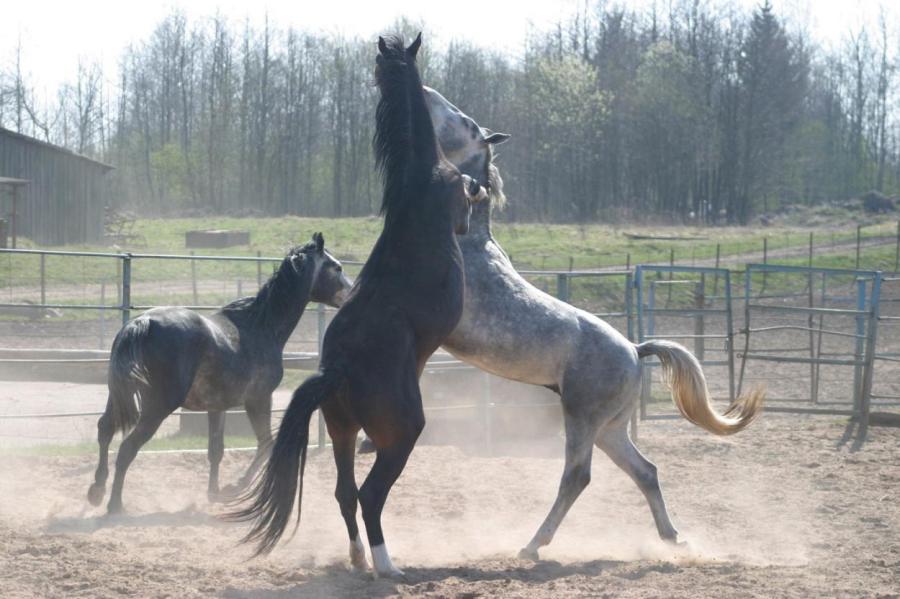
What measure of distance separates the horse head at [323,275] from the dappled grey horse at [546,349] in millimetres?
1888

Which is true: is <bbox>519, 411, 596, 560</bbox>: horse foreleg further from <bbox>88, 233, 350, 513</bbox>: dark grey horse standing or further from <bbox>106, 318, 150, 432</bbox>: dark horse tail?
<bbox>106, 318, 150, 432</bbox>: dark horse tail

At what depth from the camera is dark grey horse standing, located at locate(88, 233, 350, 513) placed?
249 inches

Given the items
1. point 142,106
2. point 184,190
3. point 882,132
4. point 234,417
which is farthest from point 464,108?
point 234,417

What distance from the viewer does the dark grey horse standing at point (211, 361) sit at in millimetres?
6332

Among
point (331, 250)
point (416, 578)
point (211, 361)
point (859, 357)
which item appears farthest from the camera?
point (331, 250)

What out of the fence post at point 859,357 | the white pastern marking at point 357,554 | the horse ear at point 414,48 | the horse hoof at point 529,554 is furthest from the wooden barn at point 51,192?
the white pastern marking at point 357,554

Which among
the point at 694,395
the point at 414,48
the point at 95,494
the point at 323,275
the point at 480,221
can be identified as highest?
the point at 414,48

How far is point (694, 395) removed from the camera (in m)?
5.93

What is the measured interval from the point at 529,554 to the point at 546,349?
3.65ft


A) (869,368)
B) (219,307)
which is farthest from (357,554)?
(869,368)

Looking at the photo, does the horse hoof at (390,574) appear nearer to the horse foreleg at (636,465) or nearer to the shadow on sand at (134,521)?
the shadow on sand at (134,521)

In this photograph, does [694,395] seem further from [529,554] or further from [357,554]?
[357,554]

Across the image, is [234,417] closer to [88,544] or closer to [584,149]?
[88,544]

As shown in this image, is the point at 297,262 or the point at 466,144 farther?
the point at 297,262
